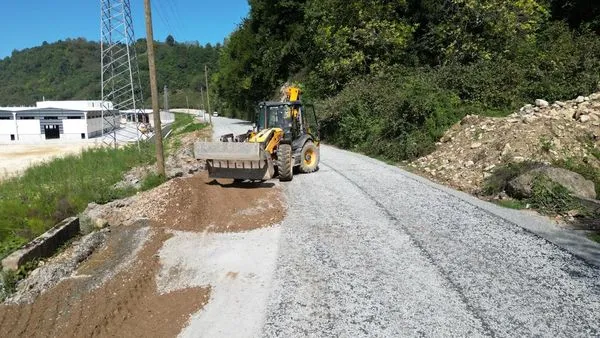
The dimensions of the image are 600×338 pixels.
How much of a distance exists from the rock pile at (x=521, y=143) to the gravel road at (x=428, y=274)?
10.6 ft

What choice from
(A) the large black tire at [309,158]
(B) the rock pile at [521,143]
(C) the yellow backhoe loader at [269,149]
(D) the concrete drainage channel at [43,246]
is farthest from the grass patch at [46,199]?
(B) the rock pile at [521,143]

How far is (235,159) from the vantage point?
12258 mm

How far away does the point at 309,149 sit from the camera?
15.2 meters

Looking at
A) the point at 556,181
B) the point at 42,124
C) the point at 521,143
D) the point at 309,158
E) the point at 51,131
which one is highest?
the point at 42,124

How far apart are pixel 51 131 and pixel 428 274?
68.8 metres

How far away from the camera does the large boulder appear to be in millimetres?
10406

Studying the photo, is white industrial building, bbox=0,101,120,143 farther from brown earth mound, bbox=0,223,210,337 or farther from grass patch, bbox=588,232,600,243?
grass patch, bbox=588,232,600,243

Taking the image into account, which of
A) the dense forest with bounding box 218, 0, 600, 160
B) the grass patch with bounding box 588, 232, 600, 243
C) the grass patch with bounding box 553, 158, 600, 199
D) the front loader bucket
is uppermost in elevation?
the dense forest with bounding box 218, 0, 600, 160

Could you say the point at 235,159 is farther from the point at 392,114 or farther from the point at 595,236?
the point at 392,114

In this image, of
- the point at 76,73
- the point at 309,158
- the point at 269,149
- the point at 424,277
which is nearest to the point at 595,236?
the point at 424,277

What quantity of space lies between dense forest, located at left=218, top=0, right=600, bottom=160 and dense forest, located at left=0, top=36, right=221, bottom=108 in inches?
4023

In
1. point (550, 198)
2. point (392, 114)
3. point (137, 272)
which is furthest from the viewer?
point (392, 114)

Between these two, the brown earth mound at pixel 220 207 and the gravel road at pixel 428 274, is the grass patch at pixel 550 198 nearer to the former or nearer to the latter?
the gravel road at pixel 428 274

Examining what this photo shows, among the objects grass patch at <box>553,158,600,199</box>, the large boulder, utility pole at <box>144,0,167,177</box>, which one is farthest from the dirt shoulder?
grass patch at <box>553,158,600,199</box>
